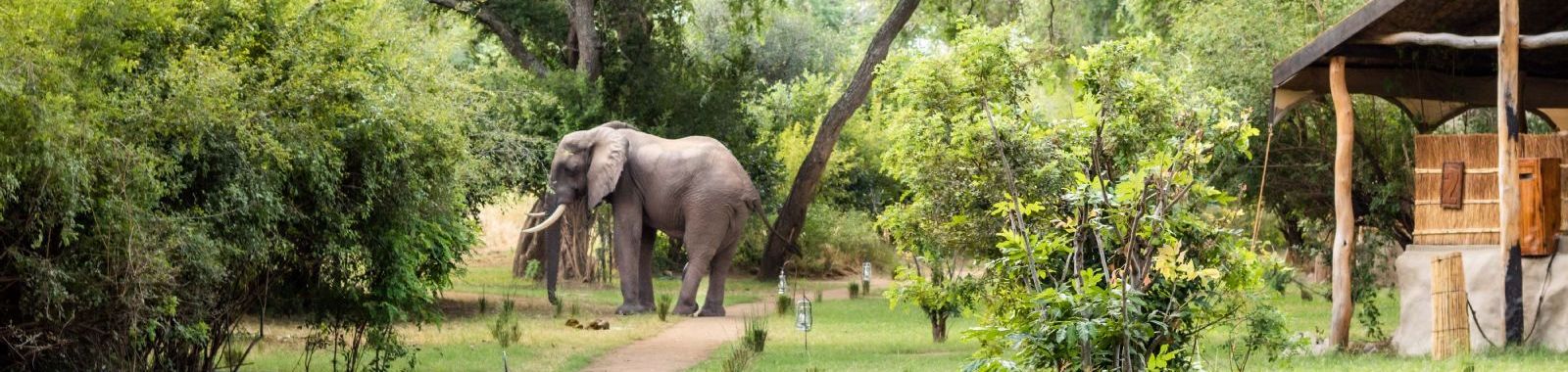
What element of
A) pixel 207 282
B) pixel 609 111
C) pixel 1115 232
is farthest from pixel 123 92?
pixel 609 111

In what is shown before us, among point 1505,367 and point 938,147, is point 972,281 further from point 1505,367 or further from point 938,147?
point 1505,367

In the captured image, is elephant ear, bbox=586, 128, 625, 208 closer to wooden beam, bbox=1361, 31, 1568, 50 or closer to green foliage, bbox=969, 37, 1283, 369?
wooden beam, bbox=1361, 31, 1568, 50

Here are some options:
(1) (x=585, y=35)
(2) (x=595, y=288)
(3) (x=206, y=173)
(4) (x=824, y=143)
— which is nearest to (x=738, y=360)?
(3) (x=206, y=173)

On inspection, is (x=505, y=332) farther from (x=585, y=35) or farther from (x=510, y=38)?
(x=510, y=38)

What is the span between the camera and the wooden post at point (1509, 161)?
1332 cm

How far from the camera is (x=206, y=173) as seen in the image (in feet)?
33.8

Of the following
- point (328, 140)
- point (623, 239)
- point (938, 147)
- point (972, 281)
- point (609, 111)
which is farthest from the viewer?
point (609, 111)

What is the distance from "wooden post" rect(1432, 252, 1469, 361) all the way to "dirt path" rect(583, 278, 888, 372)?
19.5ft

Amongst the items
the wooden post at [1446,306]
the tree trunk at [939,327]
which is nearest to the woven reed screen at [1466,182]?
the wooden post at [1446,306]

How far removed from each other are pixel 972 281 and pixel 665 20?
13.8 meters

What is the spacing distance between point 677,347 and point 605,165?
5501mm

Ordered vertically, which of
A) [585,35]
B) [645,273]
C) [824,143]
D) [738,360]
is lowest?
[738,360]

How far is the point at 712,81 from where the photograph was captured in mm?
28375

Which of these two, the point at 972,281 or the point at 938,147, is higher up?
the point at 938,147
